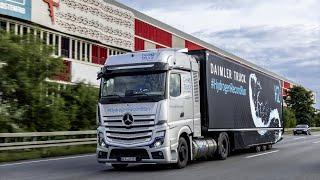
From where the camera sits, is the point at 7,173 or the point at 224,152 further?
the point at 224,152

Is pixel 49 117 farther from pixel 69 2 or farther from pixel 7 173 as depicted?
pixel 69 2

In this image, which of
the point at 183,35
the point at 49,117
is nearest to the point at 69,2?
the point at 49,117

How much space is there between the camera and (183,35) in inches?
3221

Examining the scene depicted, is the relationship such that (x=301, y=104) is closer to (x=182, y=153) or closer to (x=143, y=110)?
(x=182, y=153)

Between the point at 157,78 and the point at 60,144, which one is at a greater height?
the point at 157,78

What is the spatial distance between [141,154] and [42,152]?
9.50 m

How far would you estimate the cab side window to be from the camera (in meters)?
15.4

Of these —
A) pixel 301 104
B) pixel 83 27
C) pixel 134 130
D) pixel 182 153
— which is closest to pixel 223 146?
pixel 182 153

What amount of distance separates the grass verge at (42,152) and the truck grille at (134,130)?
258 inches

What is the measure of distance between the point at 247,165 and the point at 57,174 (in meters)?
6.18

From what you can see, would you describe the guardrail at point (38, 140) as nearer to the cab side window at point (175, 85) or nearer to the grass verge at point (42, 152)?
the grass verge at point (42, 152)

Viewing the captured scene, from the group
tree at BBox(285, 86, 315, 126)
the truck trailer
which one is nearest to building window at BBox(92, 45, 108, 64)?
A: the truck trailer

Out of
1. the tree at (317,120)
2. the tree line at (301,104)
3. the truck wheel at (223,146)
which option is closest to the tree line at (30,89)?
the truck wheel at (223,146)

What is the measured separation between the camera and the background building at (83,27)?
44000mm
